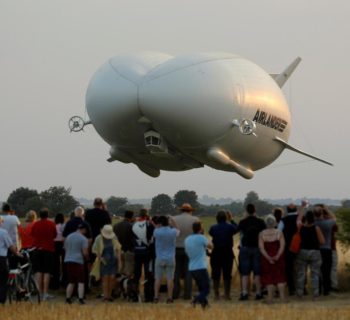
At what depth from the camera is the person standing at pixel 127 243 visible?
21.4 meters

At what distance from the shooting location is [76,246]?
19.8 m

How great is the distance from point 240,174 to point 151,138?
4.08 meters

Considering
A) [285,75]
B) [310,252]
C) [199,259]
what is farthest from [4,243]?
[285,75]

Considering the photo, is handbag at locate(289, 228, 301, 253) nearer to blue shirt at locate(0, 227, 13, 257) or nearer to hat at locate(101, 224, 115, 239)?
hat at locate(101, 224, 115, 239)

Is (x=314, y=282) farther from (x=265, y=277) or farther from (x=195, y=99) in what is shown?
(x=195, y=99)

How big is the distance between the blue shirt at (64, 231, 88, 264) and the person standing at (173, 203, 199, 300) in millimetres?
2078

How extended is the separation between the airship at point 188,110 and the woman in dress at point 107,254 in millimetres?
6681

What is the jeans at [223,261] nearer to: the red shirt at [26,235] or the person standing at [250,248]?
the person standing at [250,248]

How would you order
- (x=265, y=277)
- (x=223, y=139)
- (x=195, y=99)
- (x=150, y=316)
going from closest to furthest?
(x=150, y=316), (x=265, y=277), (x=195, y=99), (x=223, y=139)

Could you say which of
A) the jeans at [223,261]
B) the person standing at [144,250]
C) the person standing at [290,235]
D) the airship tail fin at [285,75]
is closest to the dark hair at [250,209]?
the person standing at [290,235]

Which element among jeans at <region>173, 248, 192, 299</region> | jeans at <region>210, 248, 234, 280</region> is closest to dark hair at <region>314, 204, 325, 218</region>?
jeans at <region>210, 248, 234, 280</region>

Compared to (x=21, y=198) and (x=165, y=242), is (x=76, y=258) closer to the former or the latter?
(x=165, y=242)

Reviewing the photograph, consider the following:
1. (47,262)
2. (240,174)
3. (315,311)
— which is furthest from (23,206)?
(315,311)

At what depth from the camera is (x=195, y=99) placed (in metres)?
26.6
